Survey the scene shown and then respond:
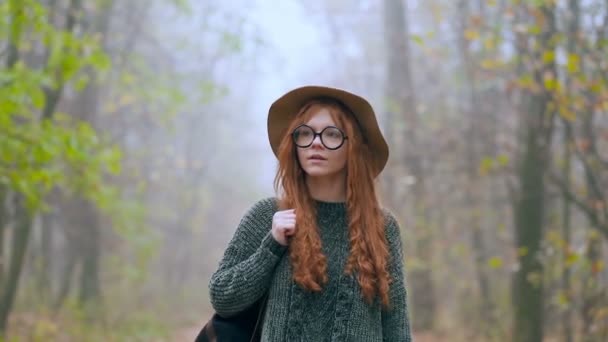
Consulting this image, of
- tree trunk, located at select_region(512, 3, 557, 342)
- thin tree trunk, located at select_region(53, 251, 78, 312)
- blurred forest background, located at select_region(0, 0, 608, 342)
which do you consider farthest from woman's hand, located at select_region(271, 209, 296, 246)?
thin tree trunk, located at select_region(53, 251, 78, 312)

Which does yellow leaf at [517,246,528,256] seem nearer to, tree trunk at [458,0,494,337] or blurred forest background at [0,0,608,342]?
blurred forest background at [0,0,608,342]

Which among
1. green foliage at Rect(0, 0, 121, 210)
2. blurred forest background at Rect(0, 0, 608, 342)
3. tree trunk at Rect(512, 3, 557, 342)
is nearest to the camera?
green foliage at Rect(0, 0, 121, 210)

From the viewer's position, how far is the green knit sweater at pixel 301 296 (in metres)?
2.83

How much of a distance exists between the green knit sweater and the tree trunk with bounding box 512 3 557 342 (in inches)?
195

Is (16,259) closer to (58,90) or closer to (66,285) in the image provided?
(58,90)

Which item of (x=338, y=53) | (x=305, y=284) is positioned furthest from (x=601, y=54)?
(x=338, y=53)

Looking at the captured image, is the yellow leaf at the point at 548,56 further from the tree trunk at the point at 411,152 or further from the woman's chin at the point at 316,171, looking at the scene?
the tree trunk at the point at 411,152

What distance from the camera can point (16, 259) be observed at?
7477 millimetres

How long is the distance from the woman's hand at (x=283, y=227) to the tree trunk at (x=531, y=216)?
17.1 ft

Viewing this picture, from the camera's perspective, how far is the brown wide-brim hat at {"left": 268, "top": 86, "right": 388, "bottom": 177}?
3.01 m

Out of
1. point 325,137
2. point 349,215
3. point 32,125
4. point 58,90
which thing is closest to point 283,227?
point 349,215

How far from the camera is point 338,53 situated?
2759 centimetres

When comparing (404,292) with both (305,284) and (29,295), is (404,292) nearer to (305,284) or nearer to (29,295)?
(305,284)

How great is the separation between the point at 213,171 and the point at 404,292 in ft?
89.0
